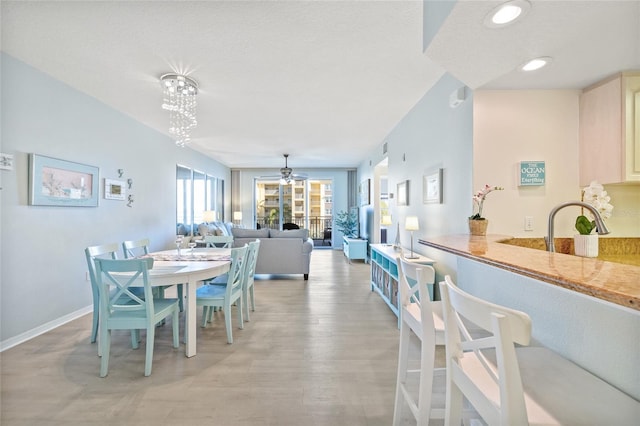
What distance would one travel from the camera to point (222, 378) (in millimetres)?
2143

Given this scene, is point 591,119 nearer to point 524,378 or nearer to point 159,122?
point 524,378

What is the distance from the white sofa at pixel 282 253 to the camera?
5190 mm

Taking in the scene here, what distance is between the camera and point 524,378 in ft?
3.18

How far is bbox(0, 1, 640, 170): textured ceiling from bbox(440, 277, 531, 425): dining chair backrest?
1.41 metres

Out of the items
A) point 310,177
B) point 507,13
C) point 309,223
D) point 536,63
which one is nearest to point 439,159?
point 536,63

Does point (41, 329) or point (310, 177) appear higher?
point (310, 177)

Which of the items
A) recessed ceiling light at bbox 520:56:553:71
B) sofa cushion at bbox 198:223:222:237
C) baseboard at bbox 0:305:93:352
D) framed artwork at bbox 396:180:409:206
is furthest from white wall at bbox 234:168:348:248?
recessed ceiling light at bbox 520:56:553:71

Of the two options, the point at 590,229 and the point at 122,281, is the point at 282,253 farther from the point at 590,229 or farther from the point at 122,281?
the point at 590,229

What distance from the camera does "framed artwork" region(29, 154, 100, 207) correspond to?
287 cm

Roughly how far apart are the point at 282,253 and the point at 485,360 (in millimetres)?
4489

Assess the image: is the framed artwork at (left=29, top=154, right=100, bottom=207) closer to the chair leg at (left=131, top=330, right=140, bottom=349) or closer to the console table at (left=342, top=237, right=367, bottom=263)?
the chair leg at (left=131, top=330, right=140, bottom=349)

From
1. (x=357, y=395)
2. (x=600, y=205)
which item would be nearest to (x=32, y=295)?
(x=357, y=395)

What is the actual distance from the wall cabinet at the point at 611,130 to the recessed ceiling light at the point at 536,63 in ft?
2.36

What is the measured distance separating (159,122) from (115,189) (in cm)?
130
